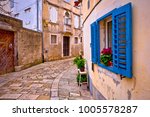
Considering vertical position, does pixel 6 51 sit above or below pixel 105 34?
below

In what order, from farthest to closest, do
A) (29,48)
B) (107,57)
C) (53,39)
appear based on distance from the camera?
1. (53,39)
2. (29,48)
3. (107,57)

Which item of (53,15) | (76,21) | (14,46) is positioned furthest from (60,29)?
(14,46)

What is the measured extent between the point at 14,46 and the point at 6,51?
2.51ft

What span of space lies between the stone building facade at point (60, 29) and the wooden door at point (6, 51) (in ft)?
20.0

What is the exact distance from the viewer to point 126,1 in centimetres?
317

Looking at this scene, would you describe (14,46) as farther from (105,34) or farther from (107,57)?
(107,57)

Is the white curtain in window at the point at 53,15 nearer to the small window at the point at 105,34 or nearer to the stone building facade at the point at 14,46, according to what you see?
the stone building facade at the point at 14,46

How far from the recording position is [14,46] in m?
11.7

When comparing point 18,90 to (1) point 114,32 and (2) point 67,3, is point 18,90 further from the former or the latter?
(2) point 67,3

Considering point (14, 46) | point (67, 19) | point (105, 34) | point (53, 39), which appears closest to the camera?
point (105, 34)

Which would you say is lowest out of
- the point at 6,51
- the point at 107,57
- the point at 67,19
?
the point at 107,57

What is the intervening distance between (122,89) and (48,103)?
4.28ft

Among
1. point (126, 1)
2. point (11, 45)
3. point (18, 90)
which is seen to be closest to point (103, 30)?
point (126, 1)

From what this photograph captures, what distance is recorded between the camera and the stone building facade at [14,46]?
10.6 m
